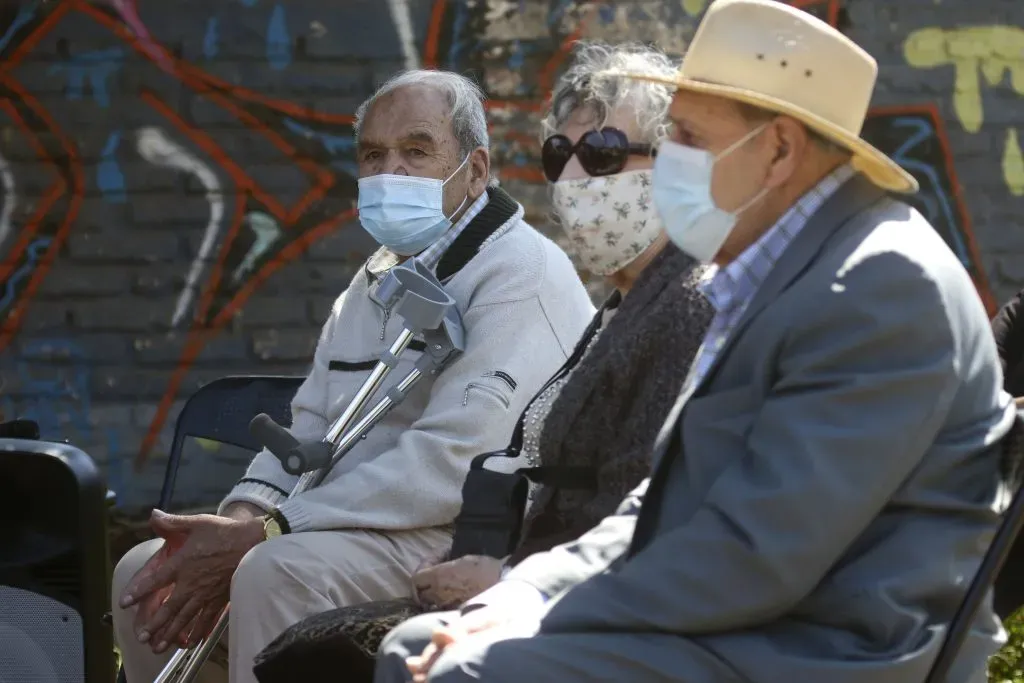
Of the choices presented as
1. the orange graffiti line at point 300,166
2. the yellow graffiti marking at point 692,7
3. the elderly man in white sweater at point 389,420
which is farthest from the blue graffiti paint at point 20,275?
the yellow graffiti marking at point 692,7

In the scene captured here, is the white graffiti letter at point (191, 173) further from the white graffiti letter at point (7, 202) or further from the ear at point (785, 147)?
the ear at point (785, 147)

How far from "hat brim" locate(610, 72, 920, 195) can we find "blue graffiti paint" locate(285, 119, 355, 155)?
3.77m

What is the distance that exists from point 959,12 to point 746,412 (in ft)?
14.8

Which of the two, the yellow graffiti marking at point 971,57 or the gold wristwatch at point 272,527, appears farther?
the yellow graffiti marking at point 971,57

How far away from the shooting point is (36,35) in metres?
6.06

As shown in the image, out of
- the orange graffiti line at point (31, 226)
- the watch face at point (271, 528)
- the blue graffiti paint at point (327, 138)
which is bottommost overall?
the orange graffiti line at point (31, 226)

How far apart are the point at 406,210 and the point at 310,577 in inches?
39.3

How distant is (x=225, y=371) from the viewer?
244 inches

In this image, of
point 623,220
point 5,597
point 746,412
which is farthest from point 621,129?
point 5,597

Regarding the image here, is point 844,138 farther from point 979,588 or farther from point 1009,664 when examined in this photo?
point 1009,664

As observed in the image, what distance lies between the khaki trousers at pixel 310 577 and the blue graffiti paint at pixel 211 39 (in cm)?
311

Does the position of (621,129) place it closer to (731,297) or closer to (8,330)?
(731,297)

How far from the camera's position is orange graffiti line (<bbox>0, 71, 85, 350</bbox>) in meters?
6.11

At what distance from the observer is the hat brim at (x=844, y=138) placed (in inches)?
94.9
